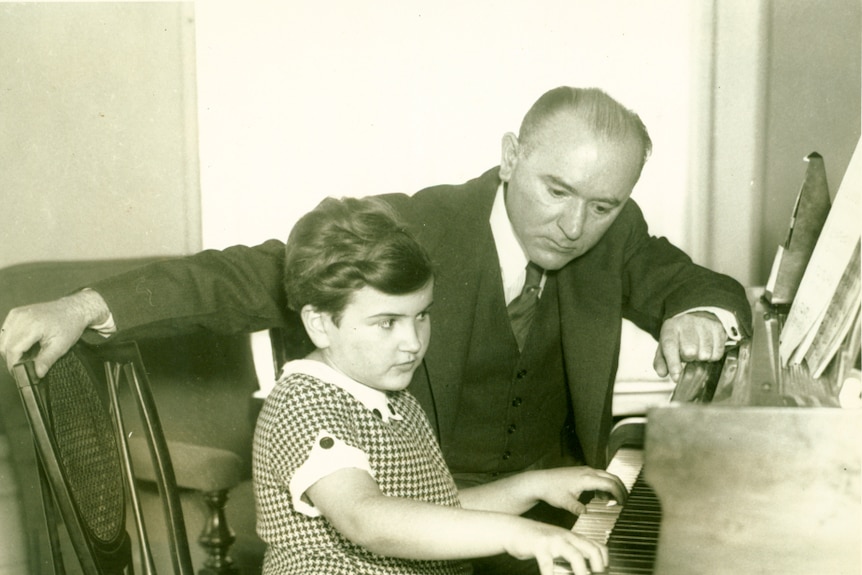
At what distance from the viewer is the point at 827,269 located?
3.57ft

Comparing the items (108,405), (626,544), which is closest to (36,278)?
(108,405)

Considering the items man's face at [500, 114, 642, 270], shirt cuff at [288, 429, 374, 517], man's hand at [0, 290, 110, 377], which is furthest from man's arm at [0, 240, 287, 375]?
man's face at [500, 114, 642, 270]

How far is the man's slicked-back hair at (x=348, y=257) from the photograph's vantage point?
4.03ft

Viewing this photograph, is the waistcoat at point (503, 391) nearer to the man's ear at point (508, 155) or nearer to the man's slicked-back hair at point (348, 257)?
the man's ear at point (508, 155)

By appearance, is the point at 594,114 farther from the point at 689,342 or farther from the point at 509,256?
the point at 689,342

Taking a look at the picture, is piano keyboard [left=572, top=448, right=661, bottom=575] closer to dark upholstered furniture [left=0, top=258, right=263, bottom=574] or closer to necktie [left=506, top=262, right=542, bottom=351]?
necktie [left=506, top=262, right=542, bottom=351]

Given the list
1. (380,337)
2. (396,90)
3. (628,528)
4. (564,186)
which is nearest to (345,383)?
(380,337)

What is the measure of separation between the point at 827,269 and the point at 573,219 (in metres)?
0.62

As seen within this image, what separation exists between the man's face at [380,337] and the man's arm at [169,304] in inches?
14.5

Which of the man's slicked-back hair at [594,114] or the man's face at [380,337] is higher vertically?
the man's slicked-back hair at [594,114]

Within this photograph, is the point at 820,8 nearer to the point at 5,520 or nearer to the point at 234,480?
the point at 234,480

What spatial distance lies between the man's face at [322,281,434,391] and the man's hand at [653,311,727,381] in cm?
41

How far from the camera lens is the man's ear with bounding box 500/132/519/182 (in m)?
1.72

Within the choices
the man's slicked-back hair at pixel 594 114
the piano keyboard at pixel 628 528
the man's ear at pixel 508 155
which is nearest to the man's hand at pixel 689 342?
the piano keyboard at pixel 628 528
